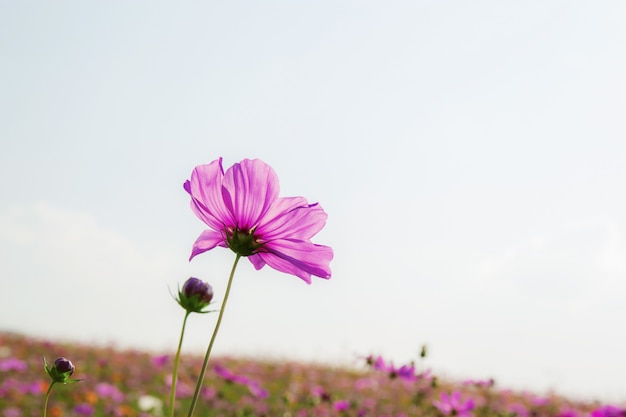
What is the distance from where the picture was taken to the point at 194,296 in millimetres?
1096

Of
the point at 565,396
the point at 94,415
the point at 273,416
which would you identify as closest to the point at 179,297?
the point at 273,416

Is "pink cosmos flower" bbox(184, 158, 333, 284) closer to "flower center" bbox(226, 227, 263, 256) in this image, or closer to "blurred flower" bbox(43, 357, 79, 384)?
"flower center" bbox(226, 227, 263, 256)

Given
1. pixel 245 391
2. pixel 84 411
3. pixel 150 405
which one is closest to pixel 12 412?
pixel 84 411

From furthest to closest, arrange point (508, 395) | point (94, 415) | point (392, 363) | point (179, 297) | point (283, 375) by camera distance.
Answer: point (283, 375)
point (508, 395)
point (94, 415)
point (392, 363)
point (179, 297)

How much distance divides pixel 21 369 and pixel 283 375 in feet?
8.32

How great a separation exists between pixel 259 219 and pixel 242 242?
1.9 inches

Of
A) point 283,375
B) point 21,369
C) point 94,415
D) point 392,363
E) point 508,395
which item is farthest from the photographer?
point 283,375

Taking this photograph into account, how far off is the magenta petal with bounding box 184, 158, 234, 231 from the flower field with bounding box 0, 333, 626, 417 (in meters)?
1.81

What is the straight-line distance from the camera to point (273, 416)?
3.78m

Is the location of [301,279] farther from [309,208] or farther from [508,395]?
[508,395]

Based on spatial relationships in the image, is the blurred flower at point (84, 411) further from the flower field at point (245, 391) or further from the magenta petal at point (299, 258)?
the magenta petal at point (299, 258)

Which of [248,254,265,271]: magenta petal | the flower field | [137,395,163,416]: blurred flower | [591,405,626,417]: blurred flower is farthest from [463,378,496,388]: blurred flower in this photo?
[248,254,265,271]: magenta petal

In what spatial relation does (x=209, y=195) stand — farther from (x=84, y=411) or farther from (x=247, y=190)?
(x=84, y=411)

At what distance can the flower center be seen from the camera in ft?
3.73
